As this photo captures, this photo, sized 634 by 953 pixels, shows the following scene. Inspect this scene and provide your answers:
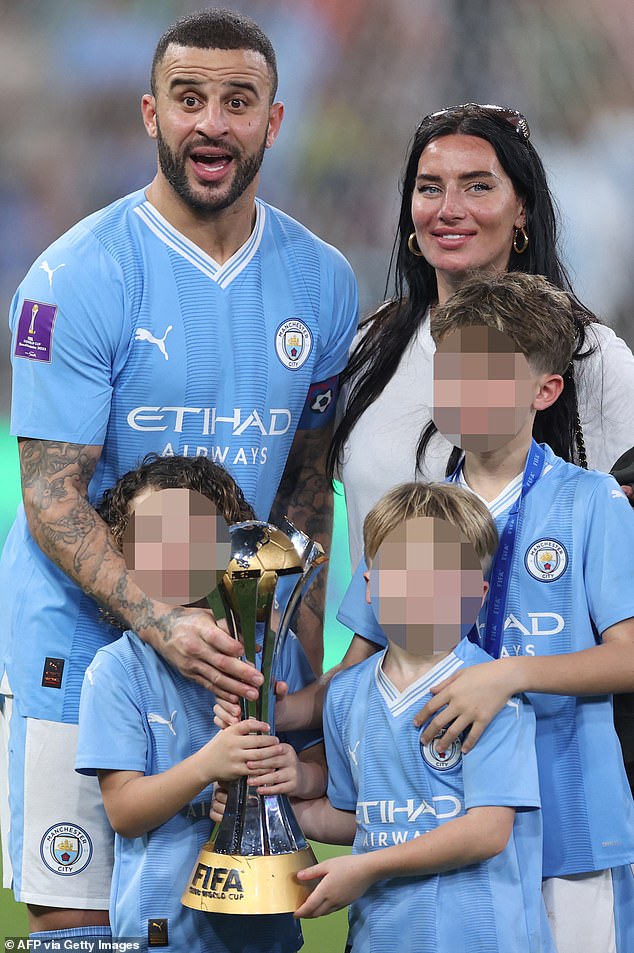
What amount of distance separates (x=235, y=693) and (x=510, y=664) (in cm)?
35

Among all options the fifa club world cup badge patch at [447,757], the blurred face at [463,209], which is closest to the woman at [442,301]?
the blurred face at [463,209]

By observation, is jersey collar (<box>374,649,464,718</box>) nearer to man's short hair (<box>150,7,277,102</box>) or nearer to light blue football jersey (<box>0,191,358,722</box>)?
light blue football jersey (<box>0,191,358,722</box>)

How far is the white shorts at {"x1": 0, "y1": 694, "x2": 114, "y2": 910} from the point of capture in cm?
205

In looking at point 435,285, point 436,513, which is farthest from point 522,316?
point 435,285

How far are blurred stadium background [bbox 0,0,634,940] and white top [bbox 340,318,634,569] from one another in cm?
415

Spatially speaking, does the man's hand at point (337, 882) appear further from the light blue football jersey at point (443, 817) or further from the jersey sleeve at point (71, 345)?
the jersey sleeve at point (71, 345)

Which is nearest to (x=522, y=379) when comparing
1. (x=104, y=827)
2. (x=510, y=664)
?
(x=510, y=664)

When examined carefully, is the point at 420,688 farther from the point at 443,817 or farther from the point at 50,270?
the point at 50,270

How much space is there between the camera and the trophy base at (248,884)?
161cm

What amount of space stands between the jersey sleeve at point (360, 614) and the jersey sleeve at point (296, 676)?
9 cm

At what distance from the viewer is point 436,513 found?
1681mm

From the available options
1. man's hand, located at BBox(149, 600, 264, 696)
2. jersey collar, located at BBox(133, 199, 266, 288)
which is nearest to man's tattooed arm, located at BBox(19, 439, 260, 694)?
man's hand, located at BBox(149, 600, 264, 696)

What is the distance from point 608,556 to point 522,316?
0.35m

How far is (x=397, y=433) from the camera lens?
2225 millimetres
